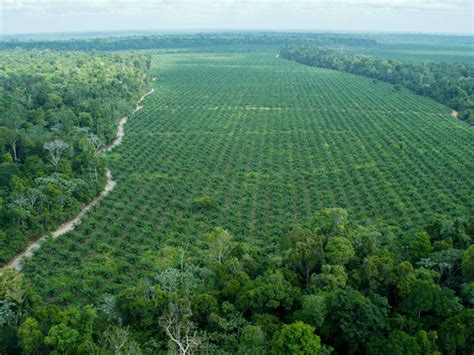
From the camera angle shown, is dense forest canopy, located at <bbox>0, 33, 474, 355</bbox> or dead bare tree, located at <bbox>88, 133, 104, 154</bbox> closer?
dense forest canopy, located at <bbox>0, 33, 474, 355</bbox>

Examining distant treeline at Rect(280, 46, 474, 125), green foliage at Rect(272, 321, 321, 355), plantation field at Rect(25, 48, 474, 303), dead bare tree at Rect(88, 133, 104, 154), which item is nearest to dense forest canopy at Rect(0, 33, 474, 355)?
green foliage at Rect(272, 321, 321, 355)

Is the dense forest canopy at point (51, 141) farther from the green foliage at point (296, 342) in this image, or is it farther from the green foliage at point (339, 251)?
the green foliage at point (339, 251)

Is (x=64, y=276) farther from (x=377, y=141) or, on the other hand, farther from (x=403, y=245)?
(x=377, y=141)

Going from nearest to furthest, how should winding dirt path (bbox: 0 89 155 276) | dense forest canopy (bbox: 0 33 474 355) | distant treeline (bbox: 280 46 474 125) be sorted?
dense forest canopy (bbox: 0 33 474 355), winding dirt path (bbox: 0 89 155 276), distant treeline (bbox: 280 46 474 125)

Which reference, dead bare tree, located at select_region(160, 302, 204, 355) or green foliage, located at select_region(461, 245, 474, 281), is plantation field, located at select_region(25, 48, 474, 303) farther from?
green foliage, located at select_region(461, 245, 474, 281)

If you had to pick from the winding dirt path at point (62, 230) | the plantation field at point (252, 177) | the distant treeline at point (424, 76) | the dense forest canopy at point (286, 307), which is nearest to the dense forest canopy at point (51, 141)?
the winding dirt path at point (62, 230)

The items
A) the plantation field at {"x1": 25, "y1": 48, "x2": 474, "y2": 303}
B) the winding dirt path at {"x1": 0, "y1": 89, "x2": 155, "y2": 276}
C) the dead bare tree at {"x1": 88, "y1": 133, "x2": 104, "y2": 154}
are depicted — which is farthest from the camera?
the dead bare tree at {"x1": 88, "y1": 133, "x2": 104, "y2": 154}
